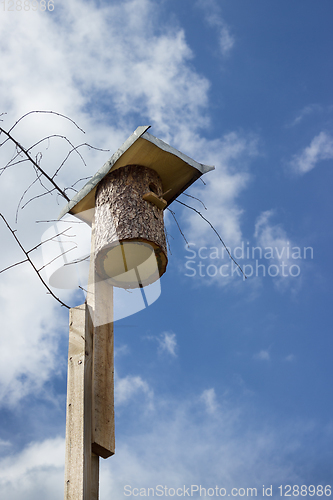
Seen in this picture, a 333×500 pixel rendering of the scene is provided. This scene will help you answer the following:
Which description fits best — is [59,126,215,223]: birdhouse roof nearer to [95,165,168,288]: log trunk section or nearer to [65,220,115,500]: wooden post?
[95,165,168,288]: log trunk section

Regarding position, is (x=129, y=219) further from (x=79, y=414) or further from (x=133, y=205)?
(x=79, y=414)

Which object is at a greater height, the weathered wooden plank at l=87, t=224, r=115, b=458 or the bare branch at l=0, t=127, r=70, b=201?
the bare branch at l=0, t=127, r=70, b=201

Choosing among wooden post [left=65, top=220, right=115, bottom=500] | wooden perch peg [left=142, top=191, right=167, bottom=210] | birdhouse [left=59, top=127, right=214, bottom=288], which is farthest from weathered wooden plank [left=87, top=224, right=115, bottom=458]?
wooden perch peg [left=142, top=191, right=167, bottom=210]

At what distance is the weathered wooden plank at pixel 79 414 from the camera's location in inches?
69.6

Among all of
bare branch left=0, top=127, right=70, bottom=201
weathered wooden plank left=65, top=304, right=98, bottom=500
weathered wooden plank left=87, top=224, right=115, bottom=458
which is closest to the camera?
weathered wooden plank left=65, top=304, right=98, bottom=500

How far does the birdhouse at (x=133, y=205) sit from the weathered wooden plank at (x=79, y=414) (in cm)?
47

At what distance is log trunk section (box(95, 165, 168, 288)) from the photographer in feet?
8.35

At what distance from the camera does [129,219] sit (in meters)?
2.59

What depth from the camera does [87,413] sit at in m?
1.92

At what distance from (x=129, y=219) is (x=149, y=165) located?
0.46 m

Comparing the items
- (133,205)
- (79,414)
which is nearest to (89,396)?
(79,414)

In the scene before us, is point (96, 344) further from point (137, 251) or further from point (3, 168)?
point (3, 168)

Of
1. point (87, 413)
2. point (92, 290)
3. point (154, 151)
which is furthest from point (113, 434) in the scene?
point (154, 151)

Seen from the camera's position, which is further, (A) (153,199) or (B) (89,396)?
(A) (153,199)
